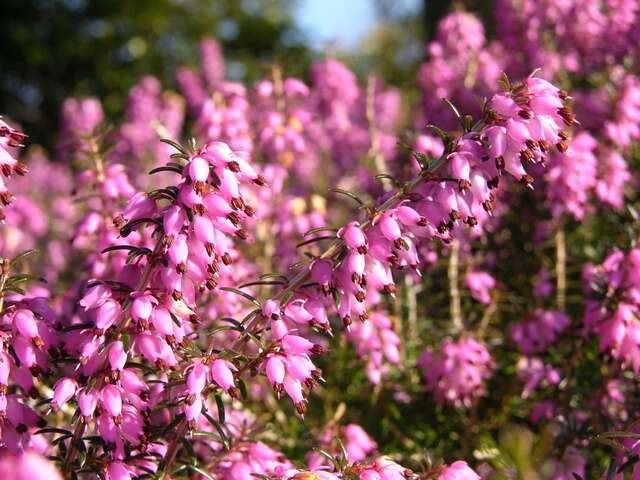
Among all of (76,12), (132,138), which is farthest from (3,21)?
(132,138)

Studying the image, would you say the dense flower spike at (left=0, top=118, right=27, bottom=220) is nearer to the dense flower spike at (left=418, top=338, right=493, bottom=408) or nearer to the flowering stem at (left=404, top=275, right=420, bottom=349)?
the dense flower spike at (left=418, top=338, right=493, bottom=408)

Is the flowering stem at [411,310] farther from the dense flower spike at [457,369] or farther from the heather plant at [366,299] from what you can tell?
the dense flower spike at [457,369]

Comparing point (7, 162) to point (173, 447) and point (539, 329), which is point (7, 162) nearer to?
point (173, 447)

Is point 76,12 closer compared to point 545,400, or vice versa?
point 545,400

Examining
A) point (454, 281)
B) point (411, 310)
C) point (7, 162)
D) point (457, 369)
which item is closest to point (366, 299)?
point (457, 369)

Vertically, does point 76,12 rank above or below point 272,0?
below

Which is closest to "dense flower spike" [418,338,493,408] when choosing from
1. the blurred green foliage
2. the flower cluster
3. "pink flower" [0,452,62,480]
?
the flower cluster

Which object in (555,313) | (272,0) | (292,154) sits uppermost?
(272,0)

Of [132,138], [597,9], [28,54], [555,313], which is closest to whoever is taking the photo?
[555,313]

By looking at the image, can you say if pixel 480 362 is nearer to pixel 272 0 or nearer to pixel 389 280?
pixel 389 280
